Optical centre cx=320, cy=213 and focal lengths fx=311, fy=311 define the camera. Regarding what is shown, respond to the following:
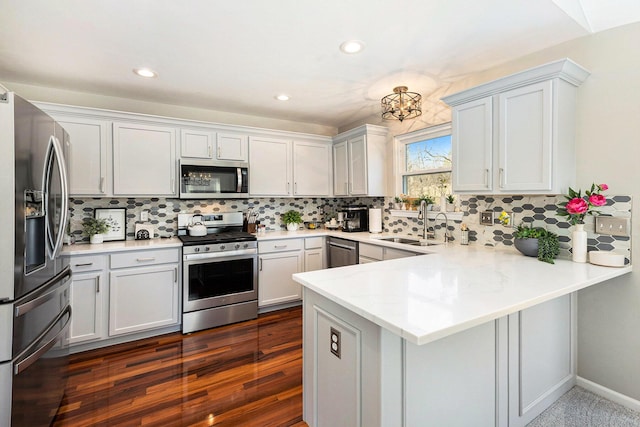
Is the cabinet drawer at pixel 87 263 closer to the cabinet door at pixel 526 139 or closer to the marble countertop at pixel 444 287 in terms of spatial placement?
the marble countertop at pixel 444 287

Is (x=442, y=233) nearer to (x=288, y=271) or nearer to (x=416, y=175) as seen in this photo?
(x=416, y=175)

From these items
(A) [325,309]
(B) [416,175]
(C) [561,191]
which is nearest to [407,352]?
(A) [325,309]

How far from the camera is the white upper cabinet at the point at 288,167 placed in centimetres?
383

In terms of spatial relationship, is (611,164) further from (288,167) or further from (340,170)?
(288,167)

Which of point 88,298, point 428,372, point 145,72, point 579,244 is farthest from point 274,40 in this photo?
point 88,298

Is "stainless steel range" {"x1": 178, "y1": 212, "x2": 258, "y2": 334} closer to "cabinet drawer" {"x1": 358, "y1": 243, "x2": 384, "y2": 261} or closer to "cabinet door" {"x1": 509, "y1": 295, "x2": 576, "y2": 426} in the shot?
"cabinet drawer" {"x1": 358, "y1": 243, "x2": 384, "y2": 261}

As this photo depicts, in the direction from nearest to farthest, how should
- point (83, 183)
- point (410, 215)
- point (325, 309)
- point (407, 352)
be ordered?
point (407, 352), point (325, 309), point (83, 183), point (410, 215)

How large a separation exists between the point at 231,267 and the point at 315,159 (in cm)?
183

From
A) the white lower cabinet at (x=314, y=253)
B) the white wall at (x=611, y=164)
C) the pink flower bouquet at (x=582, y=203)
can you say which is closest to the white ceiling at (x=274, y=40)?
the white wall at (x=611, y=164)

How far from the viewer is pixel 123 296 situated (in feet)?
9.33

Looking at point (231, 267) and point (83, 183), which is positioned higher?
point (83, 183)

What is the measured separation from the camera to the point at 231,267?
3.34 metres

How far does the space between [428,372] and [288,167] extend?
3.11m

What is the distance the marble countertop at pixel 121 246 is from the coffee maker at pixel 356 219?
6.65 feet
